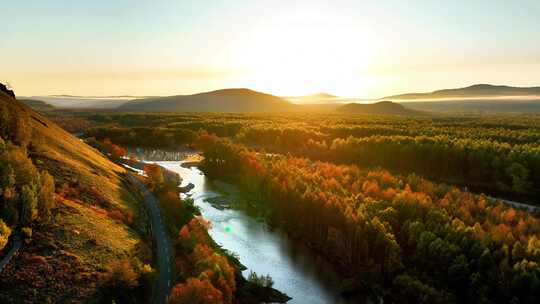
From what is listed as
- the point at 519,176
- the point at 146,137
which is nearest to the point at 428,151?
the point at 519,176

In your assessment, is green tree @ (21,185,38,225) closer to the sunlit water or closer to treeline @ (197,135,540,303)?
the sunlit water

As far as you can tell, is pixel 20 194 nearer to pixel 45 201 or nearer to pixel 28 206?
pixel 45 201

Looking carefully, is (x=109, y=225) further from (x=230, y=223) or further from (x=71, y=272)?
(x=230, y=223)

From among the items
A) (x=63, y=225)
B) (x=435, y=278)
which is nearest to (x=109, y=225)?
(x=63, y=225)

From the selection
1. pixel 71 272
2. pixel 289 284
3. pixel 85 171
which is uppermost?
pixel 85 171

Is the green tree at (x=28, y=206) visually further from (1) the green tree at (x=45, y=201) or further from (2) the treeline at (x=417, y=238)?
(2) the treeline at (x=417, y=238)

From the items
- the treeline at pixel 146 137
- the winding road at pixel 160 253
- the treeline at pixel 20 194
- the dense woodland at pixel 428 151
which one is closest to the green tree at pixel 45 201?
the treeline at pixel 20 194

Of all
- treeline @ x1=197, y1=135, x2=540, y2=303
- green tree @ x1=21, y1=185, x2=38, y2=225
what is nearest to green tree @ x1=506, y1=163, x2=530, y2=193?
treeline @ x1=197, y1=135, x2=540, y2=303
